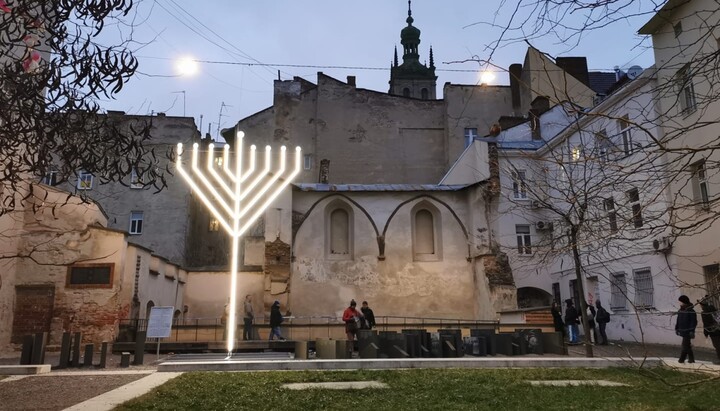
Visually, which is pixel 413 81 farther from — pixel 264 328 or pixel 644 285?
pixel 264 328

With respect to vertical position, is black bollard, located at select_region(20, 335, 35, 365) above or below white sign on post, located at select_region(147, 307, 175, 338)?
below

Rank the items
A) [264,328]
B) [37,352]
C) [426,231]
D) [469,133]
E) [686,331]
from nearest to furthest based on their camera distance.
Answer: [686,331]
[37,352]
[264,328]
[426,231]
[469,133]

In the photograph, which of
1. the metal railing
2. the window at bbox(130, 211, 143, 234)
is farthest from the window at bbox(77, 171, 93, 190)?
the metal railing

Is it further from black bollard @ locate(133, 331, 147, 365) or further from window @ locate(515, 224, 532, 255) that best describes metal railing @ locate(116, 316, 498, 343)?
window @ locate(515, 224, 532, 255)

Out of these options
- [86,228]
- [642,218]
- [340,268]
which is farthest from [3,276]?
[642,218]

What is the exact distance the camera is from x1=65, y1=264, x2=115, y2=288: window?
52.0 ft

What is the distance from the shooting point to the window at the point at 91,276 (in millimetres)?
15852

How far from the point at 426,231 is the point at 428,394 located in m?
16.4

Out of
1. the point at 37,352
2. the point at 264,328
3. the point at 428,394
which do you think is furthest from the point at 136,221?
the point at 428,394

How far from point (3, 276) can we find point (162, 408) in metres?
12.4

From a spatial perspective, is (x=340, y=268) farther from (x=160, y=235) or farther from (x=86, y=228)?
(x=160, y=235)

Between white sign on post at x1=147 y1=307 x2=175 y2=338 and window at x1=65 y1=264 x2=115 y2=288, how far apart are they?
13.6 feet

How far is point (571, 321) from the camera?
1678 centimetres

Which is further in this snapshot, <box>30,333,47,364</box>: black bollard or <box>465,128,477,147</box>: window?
<box>465,128,477,147</box>: window
